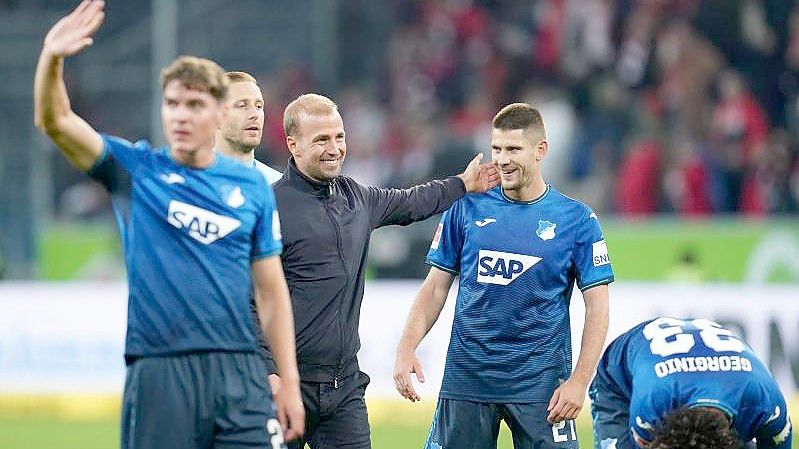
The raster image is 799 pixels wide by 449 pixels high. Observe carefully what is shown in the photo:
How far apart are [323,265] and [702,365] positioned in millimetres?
1808

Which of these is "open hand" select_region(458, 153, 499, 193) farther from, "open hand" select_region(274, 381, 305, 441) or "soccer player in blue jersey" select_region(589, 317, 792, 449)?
"open hand" select_region(274, 381, 305, 441)

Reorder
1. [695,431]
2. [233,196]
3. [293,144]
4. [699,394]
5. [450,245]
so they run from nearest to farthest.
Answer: [233,196], [695,431], [699,394], [293,144], [450,245]

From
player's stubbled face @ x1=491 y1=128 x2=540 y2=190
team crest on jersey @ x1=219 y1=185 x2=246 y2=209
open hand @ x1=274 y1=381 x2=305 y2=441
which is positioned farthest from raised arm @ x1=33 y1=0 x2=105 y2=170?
player's stubbled face @ x1=491 y1=128 x2=540 y2=190

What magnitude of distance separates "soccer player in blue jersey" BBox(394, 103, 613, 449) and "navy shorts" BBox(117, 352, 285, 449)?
6.14 feet

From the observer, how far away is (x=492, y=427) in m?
6.94

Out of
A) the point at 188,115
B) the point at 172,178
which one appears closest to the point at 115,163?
the point at 172,178

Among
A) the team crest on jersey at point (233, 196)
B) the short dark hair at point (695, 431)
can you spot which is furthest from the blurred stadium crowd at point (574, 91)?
the team crest on jersey at point (233, 196)

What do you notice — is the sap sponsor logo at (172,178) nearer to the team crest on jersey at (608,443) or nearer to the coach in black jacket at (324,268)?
the coach in black jacket at (324,268)

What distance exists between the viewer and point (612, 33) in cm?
1694

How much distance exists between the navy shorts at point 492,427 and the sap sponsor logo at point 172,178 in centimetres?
230

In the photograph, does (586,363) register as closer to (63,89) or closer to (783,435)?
(783,435)

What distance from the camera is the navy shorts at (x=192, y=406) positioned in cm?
513

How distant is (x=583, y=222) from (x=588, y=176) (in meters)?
8.77

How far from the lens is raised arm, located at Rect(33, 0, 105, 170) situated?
4.94 meters
